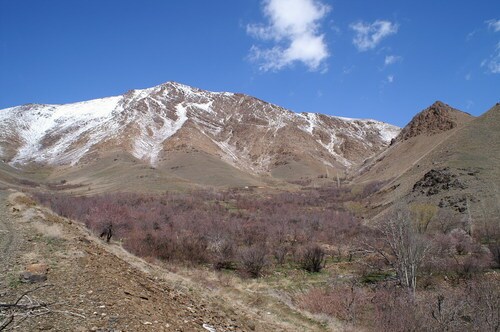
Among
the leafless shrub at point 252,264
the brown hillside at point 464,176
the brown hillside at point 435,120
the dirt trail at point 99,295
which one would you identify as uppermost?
the brown hillside at point 435,120

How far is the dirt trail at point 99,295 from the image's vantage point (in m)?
8.02

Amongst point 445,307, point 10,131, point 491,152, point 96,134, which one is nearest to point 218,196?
point 491,152

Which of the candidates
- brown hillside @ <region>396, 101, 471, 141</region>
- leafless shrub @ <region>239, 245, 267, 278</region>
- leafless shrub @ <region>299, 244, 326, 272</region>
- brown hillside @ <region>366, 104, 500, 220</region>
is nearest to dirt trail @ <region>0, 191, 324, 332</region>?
leafless shrub @ <region>239, 245, 267, 278</region>

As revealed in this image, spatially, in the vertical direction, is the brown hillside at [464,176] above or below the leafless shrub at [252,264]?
above

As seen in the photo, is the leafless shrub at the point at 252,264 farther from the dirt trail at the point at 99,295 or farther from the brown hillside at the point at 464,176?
the brown hillside at the point at 464,176

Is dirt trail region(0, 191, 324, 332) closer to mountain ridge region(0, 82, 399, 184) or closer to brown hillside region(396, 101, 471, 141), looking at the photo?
brown hillside region(396, 101, 471, 141)

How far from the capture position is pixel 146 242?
29203 millimetres

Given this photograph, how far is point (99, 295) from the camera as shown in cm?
925

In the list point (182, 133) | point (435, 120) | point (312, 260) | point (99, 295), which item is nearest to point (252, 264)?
point (312, 260)

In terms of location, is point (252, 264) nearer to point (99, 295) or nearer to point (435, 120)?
point (99, 295)

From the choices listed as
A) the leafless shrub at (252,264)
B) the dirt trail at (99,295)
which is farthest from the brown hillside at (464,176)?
the dirt trail at (99,295)

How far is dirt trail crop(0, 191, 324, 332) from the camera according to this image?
316 inches

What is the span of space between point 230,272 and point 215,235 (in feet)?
31.2

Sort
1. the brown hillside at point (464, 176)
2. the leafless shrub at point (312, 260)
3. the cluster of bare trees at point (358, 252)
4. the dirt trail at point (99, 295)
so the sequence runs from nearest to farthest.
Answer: the dirt trail at point (99, 295) → the cluster of bare trees at point (358, 252) → the leafless shrub at point (312, 260) → the brown hillside at point (464, 176)
